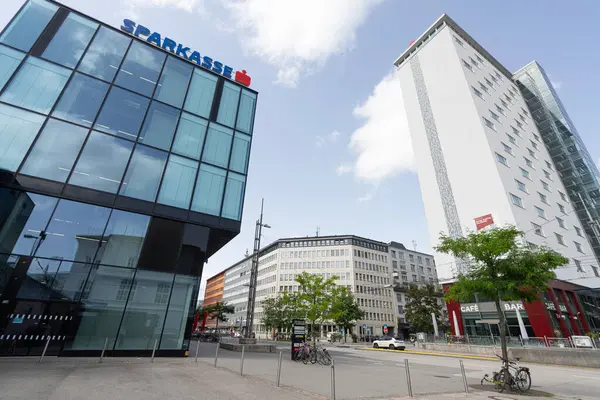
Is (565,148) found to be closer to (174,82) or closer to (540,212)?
(540,212)

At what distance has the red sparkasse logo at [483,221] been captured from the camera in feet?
115

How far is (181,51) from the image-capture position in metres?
24.2

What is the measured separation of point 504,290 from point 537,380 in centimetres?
449

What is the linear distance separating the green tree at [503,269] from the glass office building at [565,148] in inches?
1802

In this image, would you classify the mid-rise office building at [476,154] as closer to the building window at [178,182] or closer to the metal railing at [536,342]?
the metal railing at [536,342]

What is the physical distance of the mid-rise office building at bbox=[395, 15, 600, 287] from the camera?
37.0m

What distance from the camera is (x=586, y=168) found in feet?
168

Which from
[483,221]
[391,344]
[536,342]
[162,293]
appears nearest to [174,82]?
[162,293]

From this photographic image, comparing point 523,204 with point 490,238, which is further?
point 523,204

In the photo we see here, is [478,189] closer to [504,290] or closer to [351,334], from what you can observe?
[504,290]

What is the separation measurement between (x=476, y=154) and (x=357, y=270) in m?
44.6

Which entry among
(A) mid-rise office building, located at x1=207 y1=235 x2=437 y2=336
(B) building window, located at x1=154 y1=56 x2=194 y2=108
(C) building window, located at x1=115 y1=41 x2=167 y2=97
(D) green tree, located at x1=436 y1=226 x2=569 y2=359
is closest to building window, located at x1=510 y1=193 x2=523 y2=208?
(D) green tree, located at x1=436 y1=226 x2=569 y2=359

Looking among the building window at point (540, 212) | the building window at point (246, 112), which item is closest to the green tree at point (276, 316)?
the building window at point (246, 112)

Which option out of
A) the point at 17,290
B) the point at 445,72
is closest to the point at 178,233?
the point at 17,290
